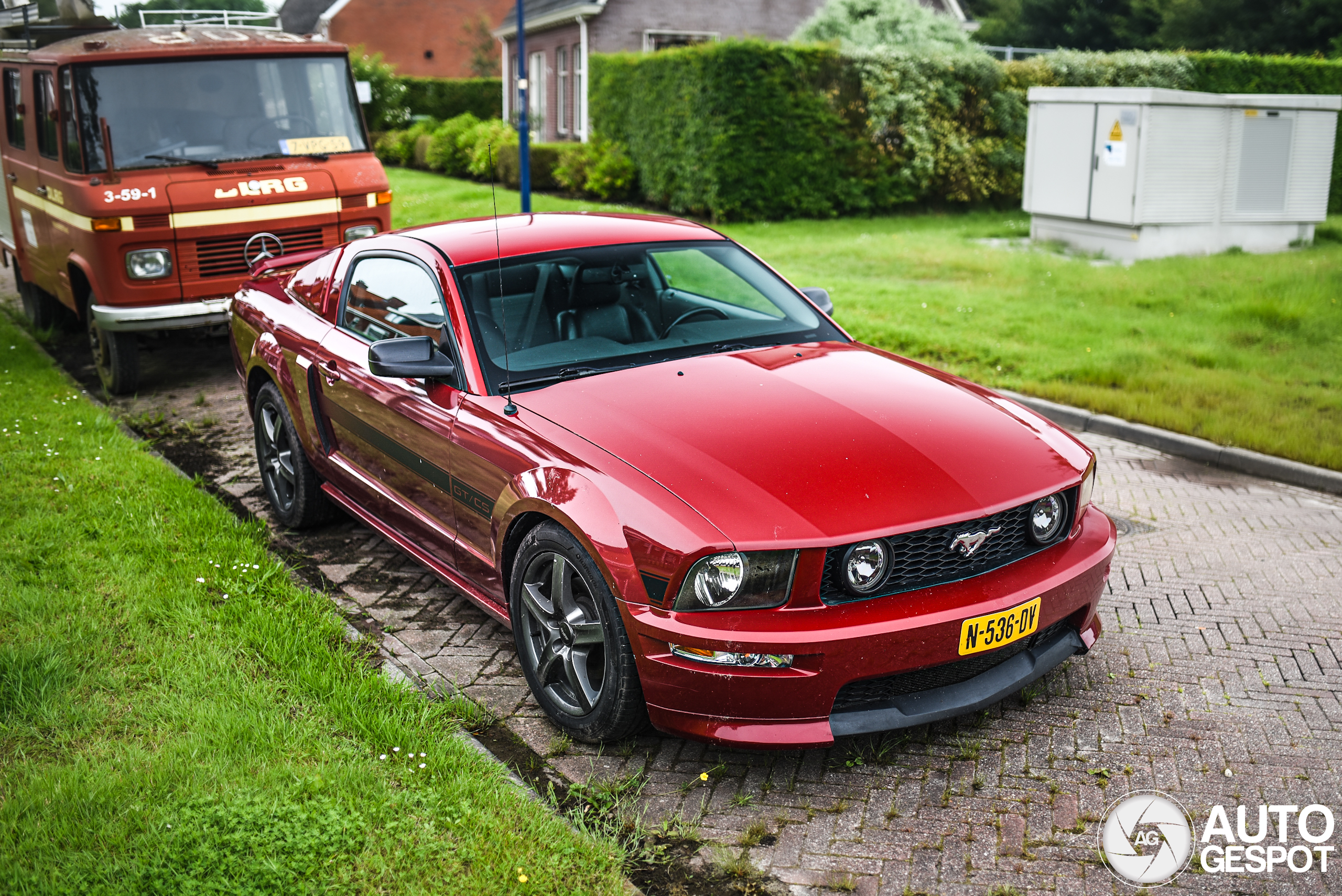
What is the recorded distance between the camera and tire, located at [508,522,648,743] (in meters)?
3.54

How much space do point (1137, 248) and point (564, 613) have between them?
38.4ft

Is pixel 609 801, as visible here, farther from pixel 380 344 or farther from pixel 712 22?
pixel 712 22

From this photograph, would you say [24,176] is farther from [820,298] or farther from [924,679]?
[924,679]

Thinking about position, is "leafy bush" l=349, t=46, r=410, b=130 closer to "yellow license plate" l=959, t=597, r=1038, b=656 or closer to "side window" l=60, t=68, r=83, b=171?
"side window" l=60, t=68, r=83, b=171

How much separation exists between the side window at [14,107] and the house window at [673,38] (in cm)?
1968

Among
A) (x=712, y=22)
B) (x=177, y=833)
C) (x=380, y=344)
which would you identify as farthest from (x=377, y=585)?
(x=712, y=22)

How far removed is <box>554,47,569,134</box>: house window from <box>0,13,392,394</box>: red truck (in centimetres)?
2109

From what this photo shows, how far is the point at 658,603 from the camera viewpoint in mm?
3363

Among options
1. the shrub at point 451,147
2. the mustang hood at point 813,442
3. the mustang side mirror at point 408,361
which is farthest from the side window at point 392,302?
the shrub at point 451,147

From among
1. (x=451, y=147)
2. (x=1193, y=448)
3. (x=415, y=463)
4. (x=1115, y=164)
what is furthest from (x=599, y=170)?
(x=415, y=463)

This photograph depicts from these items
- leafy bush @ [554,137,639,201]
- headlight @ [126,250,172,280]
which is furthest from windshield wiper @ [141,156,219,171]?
leafy bush @ [554,137,639,201]

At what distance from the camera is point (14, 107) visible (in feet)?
31.9

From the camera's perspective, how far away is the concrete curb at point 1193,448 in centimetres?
660

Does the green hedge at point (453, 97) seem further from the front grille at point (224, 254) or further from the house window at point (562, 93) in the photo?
the front grille at point (224, 254)
